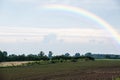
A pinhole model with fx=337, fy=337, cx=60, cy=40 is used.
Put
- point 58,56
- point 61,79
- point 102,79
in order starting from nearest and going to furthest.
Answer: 1. point 102,79
2. point 61,79
3. point 58,56

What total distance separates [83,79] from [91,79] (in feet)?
3.27

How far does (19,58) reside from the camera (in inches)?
4496

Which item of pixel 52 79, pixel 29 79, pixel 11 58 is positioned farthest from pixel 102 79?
pixel 11 58

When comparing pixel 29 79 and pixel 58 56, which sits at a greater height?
pixel 58 56

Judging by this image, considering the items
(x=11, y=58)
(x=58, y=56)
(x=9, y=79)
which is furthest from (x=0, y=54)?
(x=9, y=79)

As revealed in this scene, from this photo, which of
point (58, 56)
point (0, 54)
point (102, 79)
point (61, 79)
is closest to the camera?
point (102, 79)

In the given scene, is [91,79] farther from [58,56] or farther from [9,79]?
[58,56]

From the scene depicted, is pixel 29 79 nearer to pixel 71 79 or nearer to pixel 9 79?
pixel 9 79

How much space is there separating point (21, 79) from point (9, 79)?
1.30 meters

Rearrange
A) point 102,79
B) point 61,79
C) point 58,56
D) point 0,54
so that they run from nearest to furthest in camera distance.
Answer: point 102,79 → point 61,79 → point 0,54 → point 58,56

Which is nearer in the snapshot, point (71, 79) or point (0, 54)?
point (71, 79)

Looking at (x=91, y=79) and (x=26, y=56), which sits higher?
(x=26, y=56)

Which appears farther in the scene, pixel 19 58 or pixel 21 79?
pixel 19 58

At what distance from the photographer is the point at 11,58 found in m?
112
